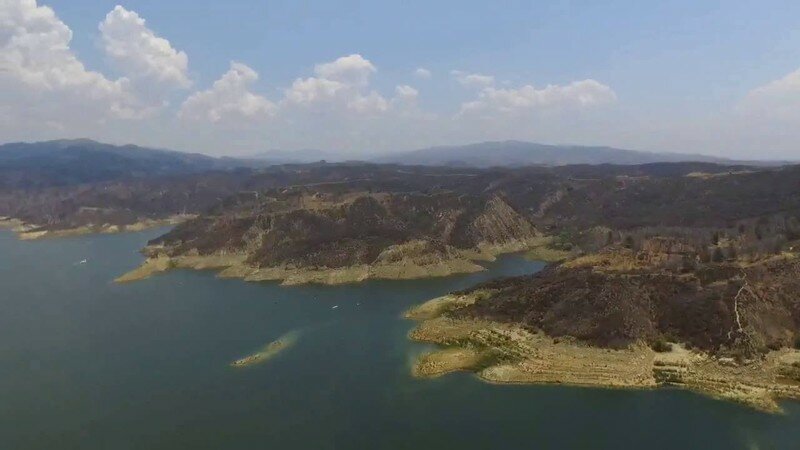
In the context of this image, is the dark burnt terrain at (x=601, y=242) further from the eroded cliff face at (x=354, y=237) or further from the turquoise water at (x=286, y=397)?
the turquoise water at (x=286, y=397)

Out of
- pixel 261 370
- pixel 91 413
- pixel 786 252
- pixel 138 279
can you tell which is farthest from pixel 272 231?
pixel 786 252

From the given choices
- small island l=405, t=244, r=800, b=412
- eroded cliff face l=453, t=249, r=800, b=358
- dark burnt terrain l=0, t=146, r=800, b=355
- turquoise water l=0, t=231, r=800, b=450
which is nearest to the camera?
turquoise water l=0, t=231, r=800, b=450

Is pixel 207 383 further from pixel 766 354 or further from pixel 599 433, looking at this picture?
pixel 766 354

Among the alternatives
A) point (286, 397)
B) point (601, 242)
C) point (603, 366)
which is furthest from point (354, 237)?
point (603, 366)

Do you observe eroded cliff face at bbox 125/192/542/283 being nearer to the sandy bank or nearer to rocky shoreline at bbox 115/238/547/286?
rocky shoreline at bbox 115/238/547/286

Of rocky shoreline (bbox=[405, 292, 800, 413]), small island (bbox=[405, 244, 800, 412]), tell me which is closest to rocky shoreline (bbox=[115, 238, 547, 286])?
small island (bbox=[405, 244, 800, 412])

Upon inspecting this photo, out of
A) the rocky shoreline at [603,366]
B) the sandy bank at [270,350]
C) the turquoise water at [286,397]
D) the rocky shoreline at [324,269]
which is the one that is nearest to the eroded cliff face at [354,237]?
the rocky shoreline at [324,269]

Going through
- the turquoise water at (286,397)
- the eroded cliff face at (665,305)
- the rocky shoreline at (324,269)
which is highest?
the eroded cliff face at (665,305)
